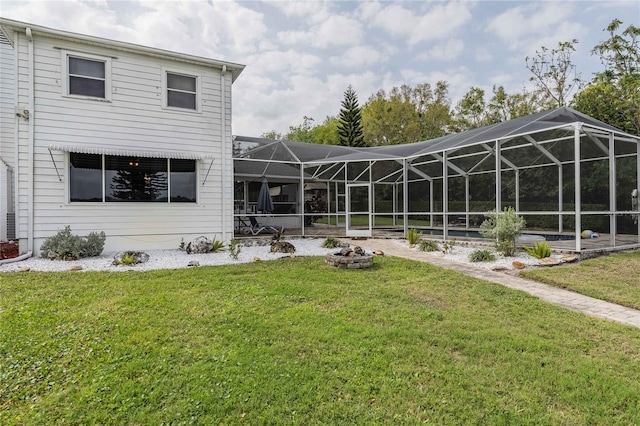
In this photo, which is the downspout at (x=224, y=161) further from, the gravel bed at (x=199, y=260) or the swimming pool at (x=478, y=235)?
the swimming pool at (x=478, y=235)

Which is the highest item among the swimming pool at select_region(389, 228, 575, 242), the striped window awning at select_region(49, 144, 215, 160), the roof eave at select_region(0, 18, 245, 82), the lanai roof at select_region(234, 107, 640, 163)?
the roof eave at select_region(0, 18, 245, 82)

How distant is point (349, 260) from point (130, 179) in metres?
A: 6.62

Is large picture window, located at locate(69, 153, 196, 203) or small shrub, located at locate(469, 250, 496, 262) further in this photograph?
large picture window, located at locate(69, 153, 196, 203)

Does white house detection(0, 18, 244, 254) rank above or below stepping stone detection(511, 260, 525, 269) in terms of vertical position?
above

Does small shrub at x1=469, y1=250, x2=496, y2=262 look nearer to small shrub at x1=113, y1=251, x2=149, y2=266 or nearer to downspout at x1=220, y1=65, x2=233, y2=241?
downspout at x1=220, y1=65, x2=233, y2=241

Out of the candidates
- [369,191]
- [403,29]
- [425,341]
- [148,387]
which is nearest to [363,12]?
[403,29]

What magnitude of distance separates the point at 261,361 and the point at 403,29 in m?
16.5

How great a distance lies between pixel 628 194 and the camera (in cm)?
1067

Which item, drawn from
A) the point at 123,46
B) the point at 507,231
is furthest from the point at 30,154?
the point at 507,231

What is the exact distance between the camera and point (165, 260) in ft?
27.4

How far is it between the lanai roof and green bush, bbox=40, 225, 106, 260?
6.15 meters

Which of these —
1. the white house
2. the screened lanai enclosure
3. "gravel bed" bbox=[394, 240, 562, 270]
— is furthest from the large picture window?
"gravel bed" bbox=[394, 240, 562, 270]

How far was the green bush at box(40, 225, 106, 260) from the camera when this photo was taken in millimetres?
8008

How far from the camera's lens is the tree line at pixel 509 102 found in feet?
50.0
